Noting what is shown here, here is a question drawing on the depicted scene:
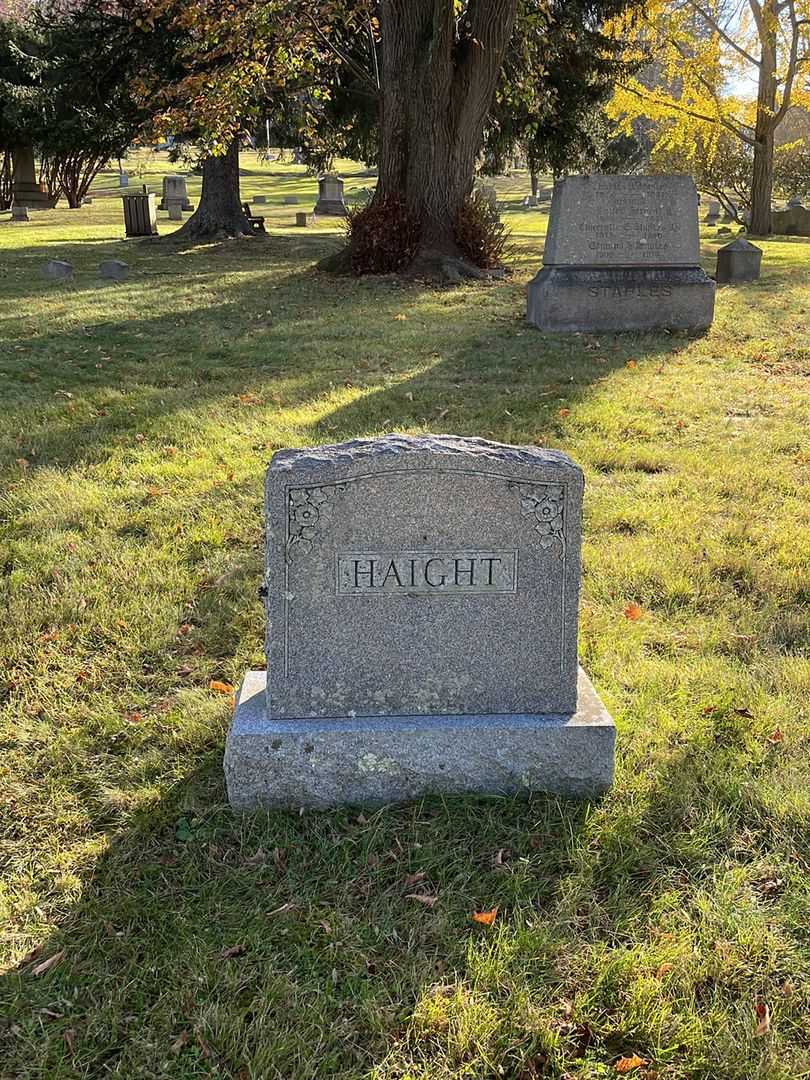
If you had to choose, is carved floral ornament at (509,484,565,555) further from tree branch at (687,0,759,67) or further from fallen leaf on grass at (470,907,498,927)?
tree branch at (687,0,759,67)

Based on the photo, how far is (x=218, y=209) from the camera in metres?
23.3

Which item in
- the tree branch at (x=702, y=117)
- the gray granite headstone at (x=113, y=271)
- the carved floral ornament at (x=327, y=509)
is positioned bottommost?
the carved floral ornament at (x=327, y=509)

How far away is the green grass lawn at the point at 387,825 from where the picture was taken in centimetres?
211

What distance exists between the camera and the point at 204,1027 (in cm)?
210

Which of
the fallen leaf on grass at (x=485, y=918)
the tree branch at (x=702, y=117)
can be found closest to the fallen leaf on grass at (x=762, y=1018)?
the fallen leaf on grass at (x=485, y=918)

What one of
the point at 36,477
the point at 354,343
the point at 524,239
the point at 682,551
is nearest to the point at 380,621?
the point at 682,551

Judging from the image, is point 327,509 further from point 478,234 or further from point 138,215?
point 138,215

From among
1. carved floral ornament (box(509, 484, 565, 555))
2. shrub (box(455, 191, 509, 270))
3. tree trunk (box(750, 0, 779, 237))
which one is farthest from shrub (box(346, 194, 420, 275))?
tree trunk (box(750, 0, 779, 237))

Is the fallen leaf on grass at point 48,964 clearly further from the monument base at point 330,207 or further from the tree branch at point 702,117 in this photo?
the monument base at point 330,207

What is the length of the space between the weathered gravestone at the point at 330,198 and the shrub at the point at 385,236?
21.5 m

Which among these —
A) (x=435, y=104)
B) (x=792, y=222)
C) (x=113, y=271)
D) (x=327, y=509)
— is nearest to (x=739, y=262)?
(x=435, y=104)

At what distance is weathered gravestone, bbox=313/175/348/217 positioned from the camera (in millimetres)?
36031

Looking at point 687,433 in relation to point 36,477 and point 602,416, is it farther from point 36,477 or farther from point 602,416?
point 36,477

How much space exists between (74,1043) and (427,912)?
943 millimetres
